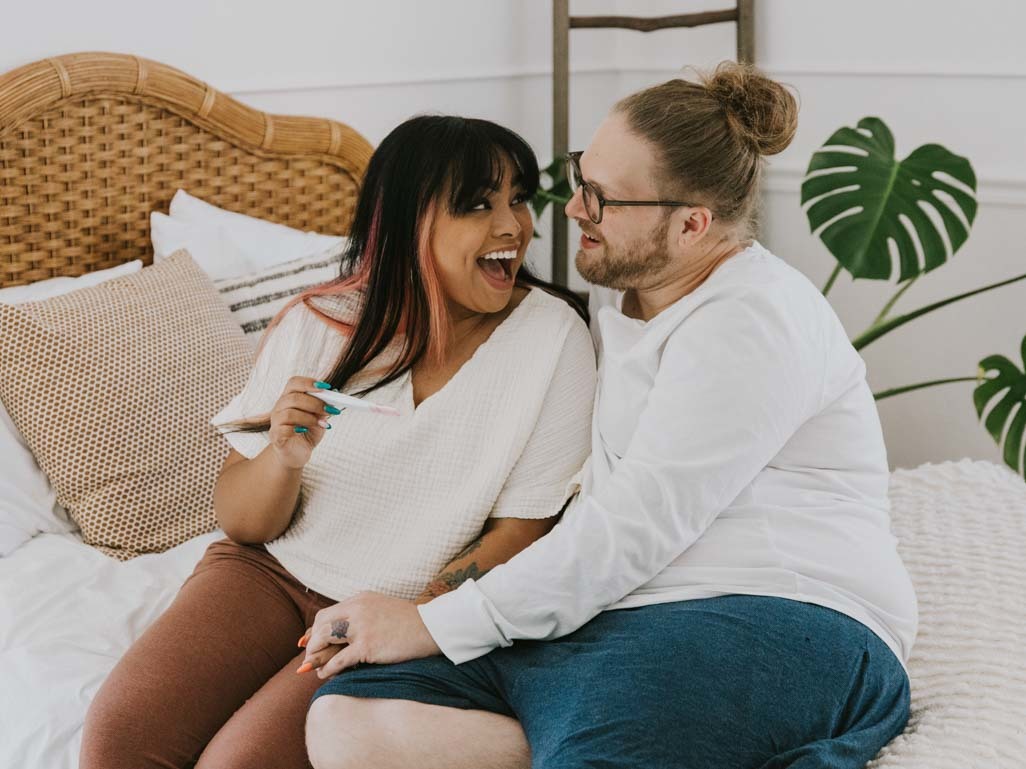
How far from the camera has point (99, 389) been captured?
177 cm

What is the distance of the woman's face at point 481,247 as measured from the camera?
151 cm

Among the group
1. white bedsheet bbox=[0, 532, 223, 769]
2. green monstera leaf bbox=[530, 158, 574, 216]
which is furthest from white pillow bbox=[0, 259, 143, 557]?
green monstera leaf bbox=[530, 158, 574, 216]

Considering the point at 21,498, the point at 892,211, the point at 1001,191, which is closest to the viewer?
the point at 21,498

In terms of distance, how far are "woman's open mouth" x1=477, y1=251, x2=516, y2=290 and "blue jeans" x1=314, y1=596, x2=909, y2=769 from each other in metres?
0.49

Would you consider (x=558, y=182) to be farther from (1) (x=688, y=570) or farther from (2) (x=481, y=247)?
(1) (x=688, y=570)

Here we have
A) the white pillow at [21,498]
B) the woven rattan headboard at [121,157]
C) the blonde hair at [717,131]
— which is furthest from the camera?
the woven rattan headboard at [121,157]

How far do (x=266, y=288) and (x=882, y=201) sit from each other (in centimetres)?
113

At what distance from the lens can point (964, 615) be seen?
1488mm

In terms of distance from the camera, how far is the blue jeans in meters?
1.11

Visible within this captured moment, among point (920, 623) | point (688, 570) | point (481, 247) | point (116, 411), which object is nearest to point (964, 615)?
point (920, 623)

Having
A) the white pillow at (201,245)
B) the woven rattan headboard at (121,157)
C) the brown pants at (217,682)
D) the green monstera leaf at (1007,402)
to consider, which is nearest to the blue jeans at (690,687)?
the brown pants at (217,682)

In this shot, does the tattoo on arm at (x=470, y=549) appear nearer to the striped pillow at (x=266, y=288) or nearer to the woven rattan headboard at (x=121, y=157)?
the striped pillow at (x=266, y=288)

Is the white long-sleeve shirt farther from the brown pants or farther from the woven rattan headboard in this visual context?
the woven rattan headboard

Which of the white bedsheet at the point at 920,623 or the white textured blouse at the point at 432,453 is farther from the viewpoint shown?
the white textured blouse at the point at 432,453
